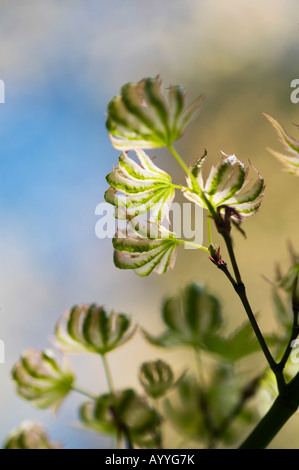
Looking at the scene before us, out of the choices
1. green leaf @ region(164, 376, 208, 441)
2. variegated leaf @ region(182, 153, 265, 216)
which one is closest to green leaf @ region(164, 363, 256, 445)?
green leaf @ region(164, 376, 208, 441)

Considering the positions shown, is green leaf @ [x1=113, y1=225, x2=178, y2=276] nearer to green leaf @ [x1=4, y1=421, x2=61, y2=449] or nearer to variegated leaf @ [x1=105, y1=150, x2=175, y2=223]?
variegated leaf @ [x1=105, y1=150, x2=175, y2=223]

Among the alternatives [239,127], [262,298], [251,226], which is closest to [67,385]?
[262,298]

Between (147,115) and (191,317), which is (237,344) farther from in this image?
(147,115)

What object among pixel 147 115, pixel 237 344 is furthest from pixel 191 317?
pixel 147 115

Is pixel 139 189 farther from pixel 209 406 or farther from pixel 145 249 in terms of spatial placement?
pixel 209 406

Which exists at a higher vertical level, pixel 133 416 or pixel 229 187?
pixel 229 187

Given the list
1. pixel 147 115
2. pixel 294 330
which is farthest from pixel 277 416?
pixel 147 115
